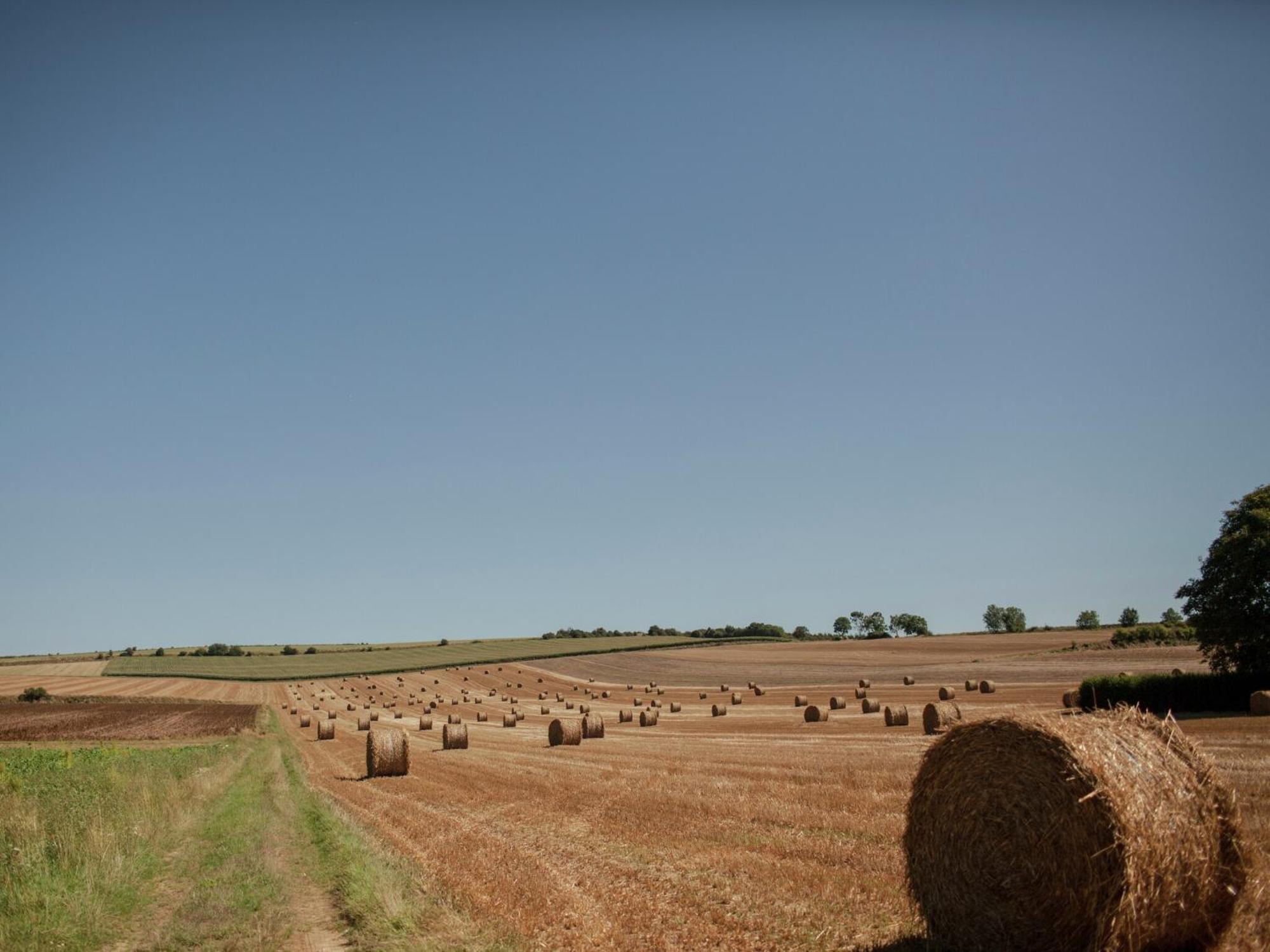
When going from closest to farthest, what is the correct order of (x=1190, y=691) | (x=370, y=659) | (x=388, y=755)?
(x=388, y=755)
(x=1190, y=691)
(x=370, y=659)

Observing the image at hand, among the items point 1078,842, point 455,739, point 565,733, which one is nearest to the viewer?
point 1078,842

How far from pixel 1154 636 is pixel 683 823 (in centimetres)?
6861

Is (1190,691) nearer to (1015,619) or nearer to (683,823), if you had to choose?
(683,823)

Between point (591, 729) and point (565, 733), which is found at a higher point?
point (565, 733)

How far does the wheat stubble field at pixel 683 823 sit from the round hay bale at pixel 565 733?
31.4 inches

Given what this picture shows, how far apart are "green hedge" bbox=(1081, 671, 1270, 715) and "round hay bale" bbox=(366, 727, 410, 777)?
24619 millimetres

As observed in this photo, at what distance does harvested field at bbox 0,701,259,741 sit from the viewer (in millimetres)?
43938

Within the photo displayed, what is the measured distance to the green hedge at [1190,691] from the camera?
3052 cm

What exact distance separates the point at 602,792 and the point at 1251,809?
11065 mm

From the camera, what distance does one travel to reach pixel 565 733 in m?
30.6

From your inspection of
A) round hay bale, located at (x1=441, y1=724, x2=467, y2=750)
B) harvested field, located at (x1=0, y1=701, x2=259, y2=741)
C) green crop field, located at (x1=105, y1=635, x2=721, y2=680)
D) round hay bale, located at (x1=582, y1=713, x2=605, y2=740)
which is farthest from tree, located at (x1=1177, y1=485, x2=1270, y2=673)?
green crop field, located at (x1=105, y1=635, x2=721, y2=680)

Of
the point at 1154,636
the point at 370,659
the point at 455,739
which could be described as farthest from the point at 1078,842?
the point at 370,659

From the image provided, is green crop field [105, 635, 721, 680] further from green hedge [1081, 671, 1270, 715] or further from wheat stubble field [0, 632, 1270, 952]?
green hedge [1081, 671, 1270, 715]

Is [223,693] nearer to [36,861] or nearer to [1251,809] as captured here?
[36,861]
